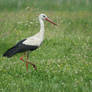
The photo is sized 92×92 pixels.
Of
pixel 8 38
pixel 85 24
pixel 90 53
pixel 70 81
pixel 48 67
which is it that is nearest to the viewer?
pixel 70 81

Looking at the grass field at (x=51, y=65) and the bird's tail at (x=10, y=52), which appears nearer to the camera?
the grass field at (x=51, y=65)

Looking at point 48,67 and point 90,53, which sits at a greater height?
point 48,67

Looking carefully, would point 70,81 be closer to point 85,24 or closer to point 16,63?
point 16,63

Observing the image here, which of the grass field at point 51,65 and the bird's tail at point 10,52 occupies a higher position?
the bird's tail at point 10,52

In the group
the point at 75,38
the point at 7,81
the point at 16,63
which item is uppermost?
the point at 7,81

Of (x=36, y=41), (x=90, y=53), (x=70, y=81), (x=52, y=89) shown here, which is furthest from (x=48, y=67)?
(x=90, y=53)

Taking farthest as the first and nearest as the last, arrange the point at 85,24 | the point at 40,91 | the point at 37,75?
the point at 85,24
the point at 37,75
the point at 40,91

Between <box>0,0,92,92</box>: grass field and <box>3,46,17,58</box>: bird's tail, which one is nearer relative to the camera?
<box>0,0,92,92</box>: grass field

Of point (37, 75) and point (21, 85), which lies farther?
point (37, 75)

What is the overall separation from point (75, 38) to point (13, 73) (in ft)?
17.7

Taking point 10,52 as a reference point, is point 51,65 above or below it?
below

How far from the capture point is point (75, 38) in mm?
12617

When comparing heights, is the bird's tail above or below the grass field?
above

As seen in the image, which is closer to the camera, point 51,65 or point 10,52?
point 10,52
